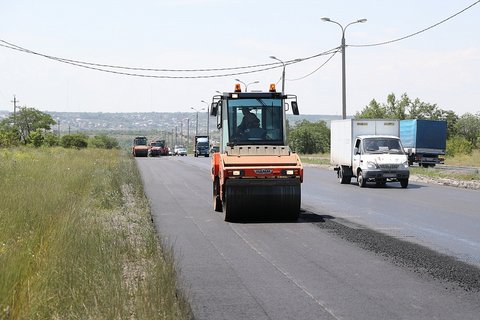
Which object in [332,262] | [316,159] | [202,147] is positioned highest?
[332,262]

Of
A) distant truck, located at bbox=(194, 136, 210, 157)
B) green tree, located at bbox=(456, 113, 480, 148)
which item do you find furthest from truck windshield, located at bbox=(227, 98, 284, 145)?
green tree, located at bbox=(456, 113, 480, 148)

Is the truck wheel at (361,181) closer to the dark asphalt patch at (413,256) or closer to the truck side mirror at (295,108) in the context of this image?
the truck side mirror at (295,108)

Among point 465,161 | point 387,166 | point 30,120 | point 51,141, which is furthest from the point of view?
point 30,120

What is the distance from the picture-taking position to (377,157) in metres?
26.4

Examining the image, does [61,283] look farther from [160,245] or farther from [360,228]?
[360,228]

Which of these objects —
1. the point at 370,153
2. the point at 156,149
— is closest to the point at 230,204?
the point at 370,153

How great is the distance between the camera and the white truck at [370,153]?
26312 millimetres

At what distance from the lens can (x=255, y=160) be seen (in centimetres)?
1493

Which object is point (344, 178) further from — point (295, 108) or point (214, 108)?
point (295, 108)

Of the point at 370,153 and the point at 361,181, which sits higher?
the point at 370,153

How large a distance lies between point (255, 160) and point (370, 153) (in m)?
12.9

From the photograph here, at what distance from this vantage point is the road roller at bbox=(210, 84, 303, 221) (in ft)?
48.3

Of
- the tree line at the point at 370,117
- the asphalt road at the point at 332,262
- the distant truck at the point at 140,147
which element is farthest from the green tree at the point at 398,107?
the asphalt road at the point at 332,262

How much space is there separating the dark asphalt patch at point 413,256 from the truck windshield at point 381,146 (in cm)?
1323
